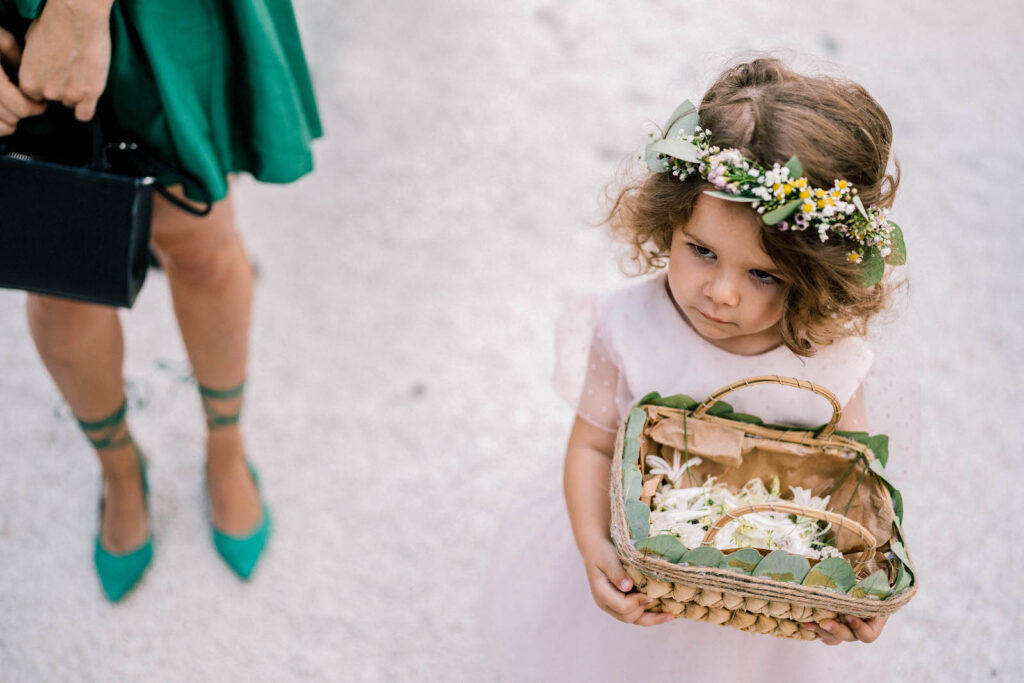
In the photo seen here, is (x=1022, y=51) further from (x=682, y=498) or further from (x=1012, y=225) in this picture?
(x=682, y=498)

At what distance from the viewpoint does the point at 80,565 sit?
5.32 ft

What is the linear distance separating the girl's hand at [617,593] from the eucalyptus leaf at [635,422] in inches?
5.8

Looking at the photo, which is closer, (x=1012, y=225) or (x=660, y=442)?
(x=660, y=442)

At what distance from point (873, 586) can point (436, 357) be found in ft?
4.00

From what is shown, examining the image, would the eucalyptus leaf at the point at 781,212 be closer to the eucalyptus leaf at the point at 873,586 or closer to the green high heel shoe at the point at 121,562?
the eucalyptus leaf at the point at 873,586

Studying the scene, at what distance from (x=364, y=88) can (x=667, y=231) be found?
5.43 ft

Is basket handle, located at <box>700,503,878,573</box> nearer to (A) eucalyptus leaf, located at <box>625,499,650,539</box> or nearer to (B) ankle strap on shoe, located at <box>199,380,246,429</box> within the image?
(A) eucalyptus leaf, located at <box>625,499,650,539</box>

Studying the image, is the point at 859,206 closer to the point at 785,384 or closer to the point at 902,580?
the point at 785,384

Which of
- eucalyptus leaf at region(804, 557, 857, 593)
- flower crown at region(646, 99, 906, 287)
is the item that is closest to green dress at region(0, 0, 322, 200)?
flower crown at region(646, 99, 906, 287)

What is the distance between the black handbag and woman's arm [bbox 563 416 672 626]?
25.9 inches

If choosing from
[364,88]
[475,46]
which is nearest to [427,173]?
[364,88]

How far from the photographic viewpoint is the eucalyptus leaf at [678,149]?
39.8 inches

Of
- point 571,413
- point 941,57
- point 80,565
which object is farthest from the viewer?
point 941,57

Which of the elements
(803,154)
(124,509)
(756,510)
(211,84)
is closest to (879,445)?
(756,510)
